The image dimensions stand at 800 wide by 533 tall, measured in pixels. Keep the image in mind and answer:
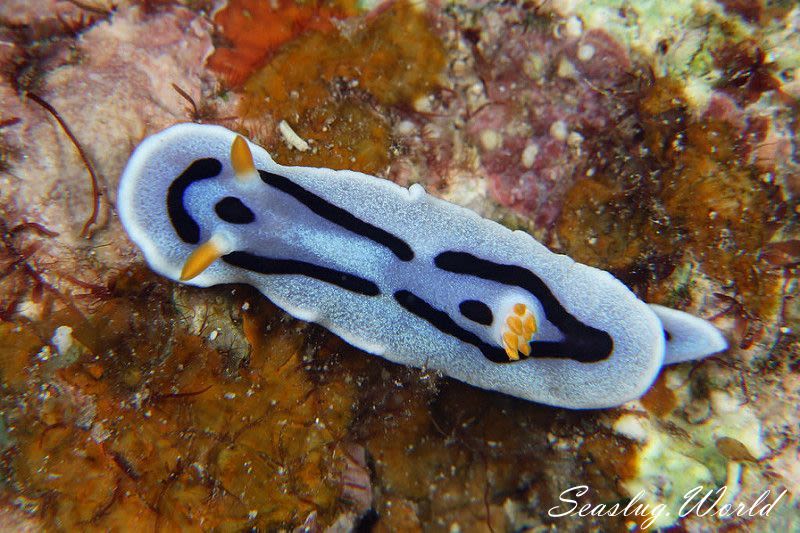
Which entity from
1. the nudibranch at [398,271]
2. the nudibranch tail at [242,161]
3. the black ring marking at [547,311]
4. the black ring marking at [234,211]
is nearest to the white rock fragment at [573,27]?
the nudibranch at [398,271]

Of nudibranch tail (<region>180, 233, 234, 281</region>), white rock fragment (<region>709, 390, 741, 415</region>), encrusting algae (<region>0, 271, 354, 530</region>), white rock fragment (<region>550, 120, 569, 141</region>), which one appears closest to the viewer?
nudibranch tail (<region>180, 233, 234, 281</region>)

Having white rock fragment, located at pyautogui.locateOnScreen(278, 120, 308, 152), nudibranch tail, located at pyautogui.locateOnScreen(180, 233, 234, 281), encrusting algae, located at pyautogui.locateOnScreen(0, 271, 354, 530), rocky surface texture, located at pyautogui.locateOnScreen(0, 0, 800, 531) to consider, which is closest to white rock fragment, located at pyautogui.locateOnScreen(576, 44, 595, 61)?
rocky surface texture, located at pyautogui.locateOnScreen(0, 0, 800, 531)

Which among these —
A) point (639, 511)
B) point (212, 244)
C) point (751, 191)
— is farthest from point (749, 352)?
point (212, 244)

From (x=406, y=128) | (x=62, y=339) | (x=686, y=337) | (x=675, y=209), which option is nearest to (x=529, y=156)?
(x=406, y=128)

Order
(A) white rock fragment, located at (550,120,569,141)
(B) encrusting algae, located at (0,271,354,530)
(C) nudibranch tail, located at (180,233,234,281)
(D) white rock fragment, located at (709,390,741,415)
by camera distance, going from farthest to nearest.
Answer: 1. (A) white rock fragment, located at (550,120,569,141)
2. (D) white rock fragment, located at (709,390,741,415)
3. (B) encrusting algae, located at (0,271,354,530)
4. (C) nudibranch tail, located at (180,233,234,281)

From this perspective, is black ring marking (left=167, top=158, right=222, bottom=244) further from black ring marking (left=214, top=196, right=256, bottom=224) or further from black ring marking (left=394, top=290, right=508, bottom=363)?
black ring marking (left=394, top=290, right=508, bottom=363)
